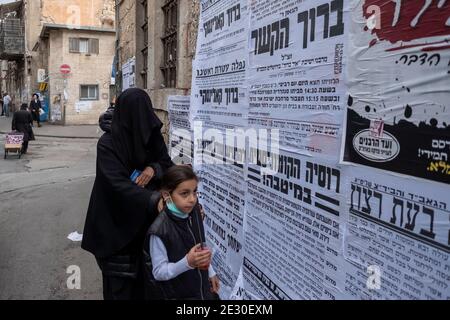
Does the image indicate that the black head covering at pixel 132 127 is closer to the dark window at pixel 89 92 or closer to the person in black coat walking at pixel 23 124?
the person in black coat walking at pixel 23 124

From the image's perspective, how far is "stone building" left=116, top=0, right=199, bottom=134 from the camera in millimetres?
4773

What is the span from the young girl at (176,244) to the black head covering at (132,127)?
458mm

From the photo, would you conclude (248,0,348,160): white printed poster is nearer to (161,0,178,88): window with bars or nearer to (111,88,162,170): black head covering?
(111,88,162,170): black head covering

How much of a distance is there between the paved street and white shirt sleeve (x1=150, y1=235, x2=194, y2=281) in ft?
6.85

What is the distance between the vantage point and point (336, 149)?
1959 mm

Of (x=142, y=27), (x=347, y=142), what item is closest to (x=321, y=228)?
(x=347, y=142)

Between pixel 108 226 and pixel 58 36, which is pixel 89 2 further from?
pixel 108 226

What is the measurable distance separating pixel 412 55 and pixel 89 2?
33.0m

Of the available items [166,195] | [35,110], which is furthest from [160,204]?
[35,110]

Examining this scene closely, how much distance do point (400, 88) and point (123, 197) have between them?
1.66 metres

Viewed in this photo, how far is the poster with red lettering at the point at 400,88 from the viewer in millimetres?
1443

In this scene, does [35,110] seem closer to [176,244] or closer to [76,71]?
[76,71]

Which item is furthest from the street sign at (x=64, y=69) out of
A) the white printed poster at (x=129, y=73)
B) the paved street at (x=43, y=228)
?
the white printed poster at (x=129, y=73)

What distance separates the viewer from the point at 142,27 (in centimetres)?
768
